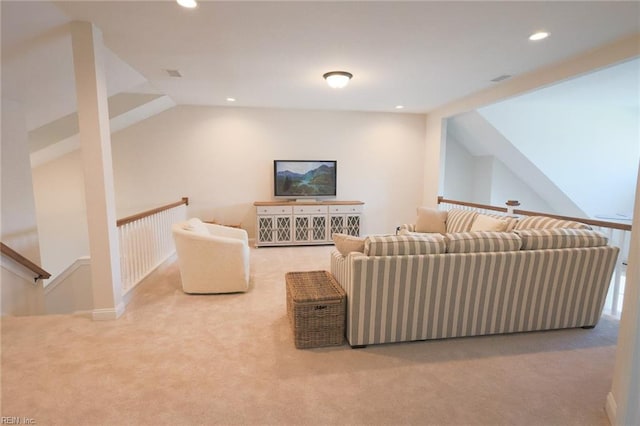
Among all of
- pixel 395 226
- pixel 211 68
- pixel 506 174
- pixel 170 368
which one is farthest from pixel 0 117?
pixel 506 174

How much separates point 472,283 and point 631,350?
0.92 m

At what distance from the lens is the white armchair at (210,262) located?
3184mm

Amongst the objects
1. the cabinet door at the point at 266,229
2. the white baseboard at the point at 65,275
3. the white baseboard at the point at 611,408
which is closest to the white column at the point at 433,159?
the cabinet door at the point at 266,229

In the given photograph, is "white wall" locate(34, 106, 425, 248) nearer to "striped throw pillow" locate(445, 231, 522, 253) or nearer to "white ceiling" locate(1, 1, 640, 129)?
"white ceiling" locate(1, 1, 640, 129)

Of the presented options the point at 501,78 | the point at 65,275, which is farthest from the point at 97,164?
the point at 501,78

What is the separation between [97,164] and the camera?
2555 mm

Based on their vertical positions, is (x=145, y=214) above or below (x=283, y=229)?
above

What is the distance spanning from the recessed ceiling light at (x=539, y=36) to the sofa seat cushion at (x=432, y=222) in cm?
234

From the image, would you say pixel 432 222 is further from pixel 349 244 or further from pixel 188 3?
pixel 188 3

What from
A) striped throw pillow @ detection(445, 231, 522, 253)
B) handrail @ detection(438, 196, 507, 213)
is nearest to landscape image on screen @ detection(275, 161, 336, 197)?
handrail @ detection(438, 196, 507, 213)

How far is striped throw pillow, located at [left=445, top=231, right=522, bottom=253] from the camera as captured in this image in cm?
232

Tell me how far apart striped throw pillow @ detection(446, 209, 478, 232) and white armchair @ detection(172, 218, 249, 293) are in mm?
2735

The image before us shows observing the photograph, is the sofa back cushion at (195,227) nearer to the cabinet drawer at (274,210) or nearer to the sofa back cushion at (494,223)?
the cabinet drawer at (274,210)

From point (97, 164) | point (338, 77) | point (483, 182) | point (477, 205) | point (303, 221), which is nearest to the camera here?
point (97, 164)
